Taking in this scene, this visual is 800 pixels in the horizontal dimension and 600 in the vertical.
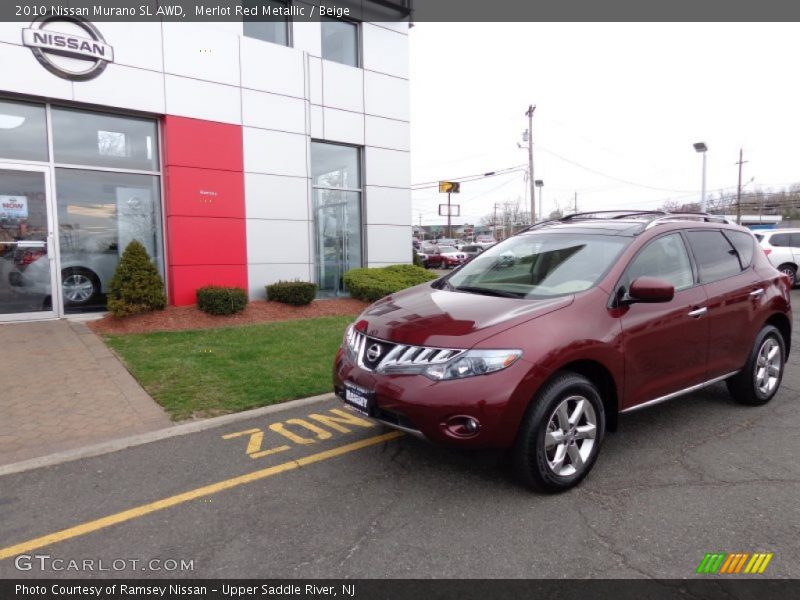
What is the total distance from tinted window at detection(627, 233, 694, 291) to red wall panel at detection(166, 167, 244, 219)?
8.64 metres

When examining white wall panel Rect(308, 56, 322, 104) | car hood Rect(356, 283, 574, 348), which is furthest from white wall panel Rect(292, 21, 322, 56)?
car hood Rect(356, 283, 574, 348)

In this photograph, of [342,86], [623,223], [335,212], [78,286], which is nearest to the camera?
[623,223]

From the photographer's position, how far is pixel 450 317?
144 inches

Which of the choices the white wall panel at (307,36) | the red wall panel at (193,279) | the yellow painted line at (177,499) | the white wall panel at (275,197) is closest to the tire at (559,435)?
the yellow painted line at (177,499)

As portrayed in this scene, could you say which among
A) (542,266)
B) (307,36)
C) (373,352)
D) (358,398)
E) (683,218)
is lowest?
(358,398)

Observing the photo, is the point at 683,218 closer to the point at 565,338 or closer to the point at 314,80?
the point at 565,338

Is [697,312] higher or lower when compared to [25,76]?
lower

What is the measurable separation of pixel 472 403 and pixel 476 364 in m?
0.23

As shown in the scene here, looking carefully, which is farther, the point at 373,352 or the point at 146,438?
the point at 146,438

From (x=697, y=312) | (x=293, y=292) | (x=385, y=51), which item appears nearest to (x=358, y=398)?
(x=697, y=312)

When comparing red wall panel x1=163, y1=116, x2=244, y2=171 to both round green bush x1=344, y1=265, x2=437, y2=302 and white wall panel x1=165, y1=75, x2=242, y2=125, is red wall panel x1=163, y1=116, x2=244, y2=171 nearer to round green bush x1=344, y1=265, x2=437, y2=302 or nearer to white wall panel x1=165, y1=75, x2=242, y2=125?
white wall panel x1=165, y1=75, x2=242, y2=125

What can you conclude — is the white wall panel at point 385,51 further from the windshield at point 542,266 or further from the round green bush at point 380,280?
the windshield at point 542,266

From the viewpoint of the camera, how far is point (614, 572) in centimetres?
275

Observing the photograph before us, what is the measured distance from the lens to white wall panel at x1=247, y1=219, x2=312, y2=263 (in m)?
11.4
